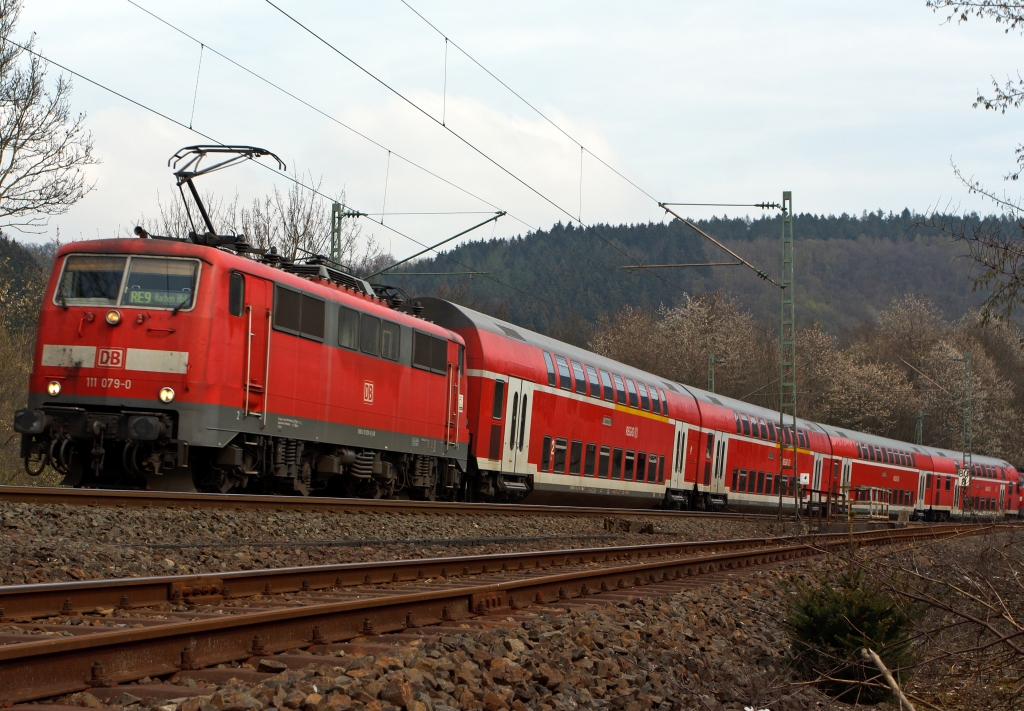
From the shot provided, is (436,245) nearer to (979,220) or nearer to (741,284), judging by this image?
(979,220)

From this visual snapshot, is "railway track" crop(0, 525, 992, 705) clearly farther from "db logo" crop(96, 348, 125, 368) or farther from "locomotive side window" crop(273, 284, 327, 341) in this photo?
"db logo" crop(96, 348, 125, 368)

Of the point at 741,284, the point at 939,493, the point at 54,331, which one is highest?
the point at 741,284

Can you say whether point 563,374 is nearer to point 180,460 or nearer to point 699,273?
point 180,460

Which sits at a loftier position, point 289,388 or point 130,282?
point 130,282

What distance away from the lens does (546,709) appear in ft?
18.0

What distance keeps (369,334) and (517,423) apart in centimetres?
632

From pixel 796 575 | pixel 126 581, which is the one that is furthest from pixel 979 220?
pixel 126 581

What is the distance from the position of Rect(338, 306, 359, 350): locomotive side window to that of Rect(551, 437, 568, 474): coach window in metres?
8.72

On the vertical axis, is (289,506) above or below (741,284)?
below

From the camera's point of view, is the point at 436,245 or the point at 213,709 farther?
the point at 436,245

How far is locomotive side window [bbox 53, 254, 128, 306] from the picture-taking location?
46.0 ft

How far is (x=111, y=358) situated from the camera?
13.7 meters

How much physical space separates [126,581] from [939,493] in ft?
177

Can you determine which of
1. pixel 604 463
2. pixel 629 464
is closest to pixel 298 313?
pixel 604 463
